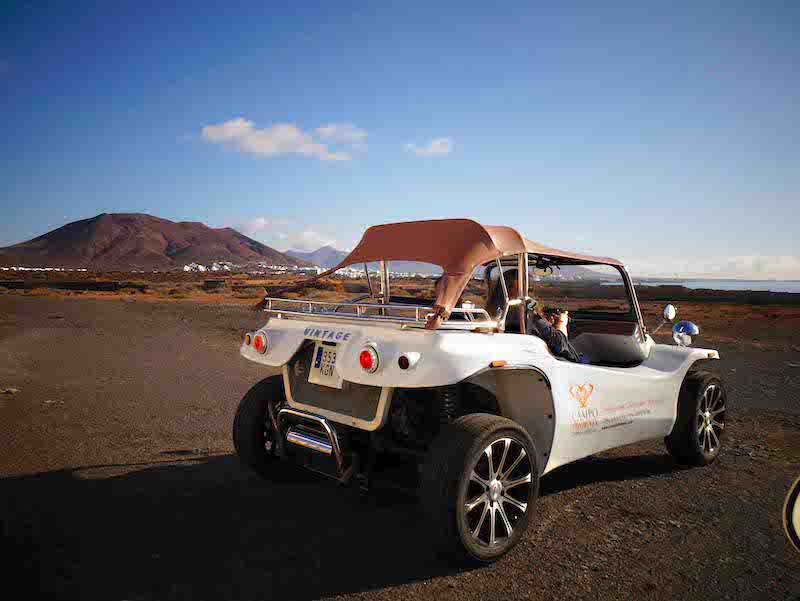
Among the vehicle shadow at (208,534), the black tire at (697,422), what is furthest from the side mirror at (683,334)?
the vehicle shadow at (208,534)

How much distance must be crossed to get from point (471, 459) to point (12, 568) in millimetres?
2719

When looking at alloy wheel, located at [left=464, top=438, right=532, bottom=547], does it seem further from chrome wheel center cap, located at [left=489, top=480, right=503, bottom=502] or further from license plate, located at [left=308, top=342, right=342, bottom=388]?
license plate, located at [left=308, top=342, right=342, bottom=388]

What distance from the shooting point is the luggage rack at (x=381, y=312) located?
3.73 metres

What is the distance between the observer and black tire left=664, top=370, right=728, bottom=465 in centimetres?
548

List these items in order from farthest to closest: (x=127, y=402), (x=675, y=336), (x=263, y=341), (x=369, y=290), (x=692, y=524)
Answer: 1. (x=127, y=402)
2. (x=675, y=336)
3. (x=369, y=290)
4. (x=263, y=341)
5. (x=692, y=524)

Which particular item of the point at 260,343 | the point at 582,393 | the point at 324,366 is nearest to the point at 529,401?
the point at 582,393

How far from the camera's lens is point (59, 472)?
5.13 metres

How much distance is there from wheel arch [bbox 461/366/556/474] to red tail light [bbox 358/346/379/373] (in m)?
0.84

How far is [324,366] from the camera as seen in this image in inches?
Result: 165

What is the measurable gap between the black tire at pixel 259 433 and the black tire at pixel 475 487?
1.80 m

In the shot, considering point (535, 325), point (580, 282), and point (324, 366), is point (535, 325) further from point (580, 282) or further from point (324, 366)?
point (324, 366)

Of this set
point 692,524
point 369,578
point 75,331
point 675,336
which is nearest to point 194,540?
point 369,578

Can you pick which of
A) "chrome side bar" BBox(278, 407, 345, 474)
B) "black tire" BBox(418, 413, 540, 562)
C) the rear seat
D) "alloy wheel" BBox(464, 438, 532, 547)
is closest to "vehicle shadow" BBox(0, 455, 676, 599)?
"black tire" BBox(418, 413, 540, 562)

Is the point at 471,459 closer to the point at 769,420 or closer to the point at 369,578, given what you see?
the point at 369,578
